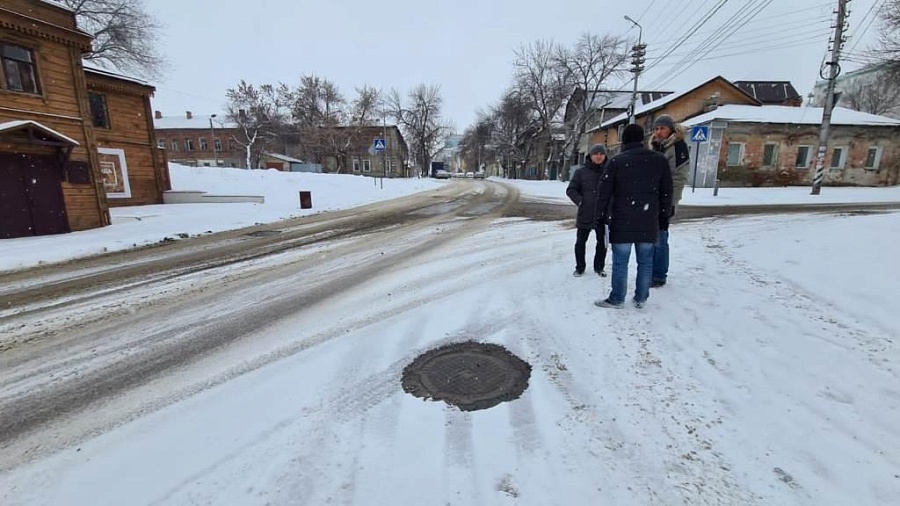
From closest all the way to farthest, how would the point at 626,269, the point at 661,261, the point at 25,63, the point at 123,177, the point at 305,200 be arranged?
the point at 626,269
the point at 661,261
the point at 25,63
the point at 305,200
the point at 123,177

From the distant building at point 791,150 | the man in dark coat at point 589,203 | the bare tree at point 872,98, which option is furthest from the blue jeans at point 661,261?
the bare tree at point 872,98

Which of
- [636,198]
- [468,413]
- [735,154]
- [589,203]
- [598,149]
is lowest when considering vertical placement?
[468,413]

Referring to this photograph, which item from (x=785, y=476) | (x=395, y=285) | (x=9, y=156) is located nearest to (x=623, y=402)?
(x=785, y=476)

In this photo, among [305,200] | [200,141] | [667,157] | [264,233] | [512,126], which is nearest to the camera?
[667,157]

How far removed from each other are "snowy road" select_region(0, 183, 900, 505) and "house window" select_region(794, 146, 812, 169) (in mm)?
25227

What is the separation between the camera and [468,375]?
124 inches

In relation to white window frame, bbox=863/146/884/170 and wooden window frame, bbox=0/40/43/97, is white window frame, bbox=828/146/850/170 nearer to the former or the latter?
white window frame, bbox=863/146/884/170

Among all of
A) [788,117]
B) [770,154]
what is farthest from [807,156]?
[788,117]

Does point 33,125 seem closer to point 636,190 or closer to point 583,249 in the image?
point 583,249

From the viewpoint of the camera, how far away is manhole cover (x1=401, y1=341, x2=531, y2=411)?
2.85 meters

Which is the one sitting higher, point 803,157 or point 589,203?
point 803,157

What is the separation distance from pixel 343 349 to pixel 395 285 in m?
1.89

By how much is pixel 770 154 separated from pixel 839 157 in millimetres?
4314

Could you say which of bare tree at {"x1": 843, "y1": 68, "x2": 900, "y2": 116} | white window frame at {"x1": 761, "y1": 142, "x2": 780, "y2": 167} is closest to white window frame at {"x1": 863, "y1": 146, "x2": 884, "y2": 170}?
white window frame at {"x1": 761, "y1": 142, "x2": 780, "y2": 167}
